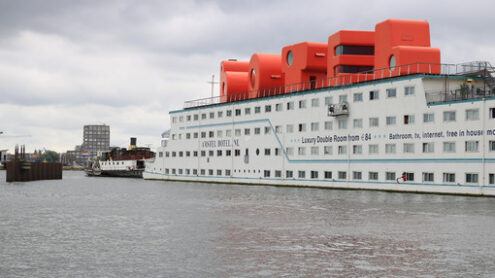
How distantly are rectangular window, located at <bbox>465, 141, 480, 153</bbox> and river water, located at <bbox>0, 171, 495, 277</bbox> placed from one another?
51.7 ft

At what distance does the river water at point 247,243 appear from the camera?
13656 millimetres

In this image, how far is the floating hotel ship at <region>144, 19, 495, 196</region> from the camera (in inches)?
1806

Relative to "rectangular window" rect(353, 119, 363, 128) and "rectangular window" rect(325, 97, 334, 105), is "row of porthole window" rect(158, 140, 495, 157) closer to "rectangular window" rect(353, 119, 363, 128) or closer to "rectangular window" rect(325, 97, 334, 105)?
"rectangular window" rect(353, 119, 363, 128)

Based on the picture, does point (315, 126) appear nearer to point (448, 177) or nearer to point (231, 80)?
point (448, 177)

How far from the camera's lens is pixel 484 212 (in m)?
29.5

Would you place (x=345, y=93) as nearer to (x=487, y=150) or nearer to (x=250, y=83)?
(x=487, y=150)

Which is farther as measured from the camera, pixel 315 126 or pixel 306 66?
pixel 306 66

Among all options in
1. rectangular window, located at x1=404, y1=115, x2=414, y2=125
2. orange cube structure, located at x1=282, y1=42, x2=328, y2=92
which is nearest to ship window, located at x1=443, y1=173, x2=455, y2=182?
rectangular window, located at x1=404, y1=115, x2=414, y2=125

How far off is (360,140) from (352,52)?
11432 millimetres

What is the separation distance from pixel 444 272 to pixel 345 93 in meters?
44.6

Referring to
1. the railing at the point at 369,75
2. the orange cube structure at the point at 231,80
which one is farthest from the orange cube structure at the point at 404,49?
the orange cube structure at the point at 231,80

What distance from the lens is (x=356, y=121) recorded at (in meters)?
55.2

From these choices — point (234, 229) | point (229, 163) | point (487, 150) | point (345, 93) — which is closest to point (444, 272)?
point (234, 229)

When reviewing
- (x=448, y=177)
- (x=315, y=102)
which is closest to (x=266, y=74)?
(x=315, y=102)
